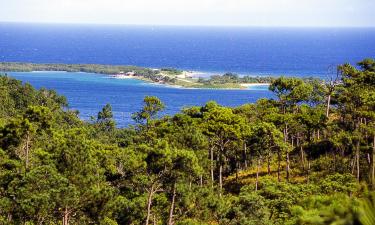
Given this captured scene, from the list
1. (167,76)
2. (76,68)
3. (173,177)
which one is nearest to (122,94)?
(167,76)

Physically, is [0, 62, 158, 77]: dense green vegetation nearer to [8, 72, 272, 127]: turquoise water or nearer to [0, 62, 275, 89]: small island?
[0, 62, 275, 89]: small island

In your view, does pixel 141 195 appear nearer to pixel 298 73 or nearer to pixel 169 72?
pixel 169 72

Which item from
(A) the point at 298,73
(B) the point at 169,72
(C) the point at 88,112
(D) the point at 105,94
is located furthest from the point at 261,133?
(A) the point at 298,73

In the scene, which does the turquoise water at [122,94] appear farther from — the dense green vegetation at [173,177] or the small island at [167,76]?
the dense green vegetation at [173,177]

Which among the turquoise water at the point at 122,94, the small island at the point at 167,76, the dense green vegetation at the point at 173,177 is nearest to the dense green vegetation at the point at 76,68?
the small island at the point at 167,76

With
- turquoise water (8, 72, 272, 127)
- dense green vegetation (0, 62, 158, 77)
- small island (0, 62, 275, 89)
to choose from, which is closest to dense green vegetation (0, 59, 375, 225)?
turquoise water (8, 72, 272, 127)

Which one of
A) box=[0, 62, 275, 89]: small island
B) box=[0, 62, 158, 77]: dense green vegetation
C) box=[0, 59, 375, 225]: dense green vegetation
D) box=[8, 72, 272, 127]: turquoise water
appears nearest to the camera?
box=[0, 59, 375, 225]: dense green vegetation
